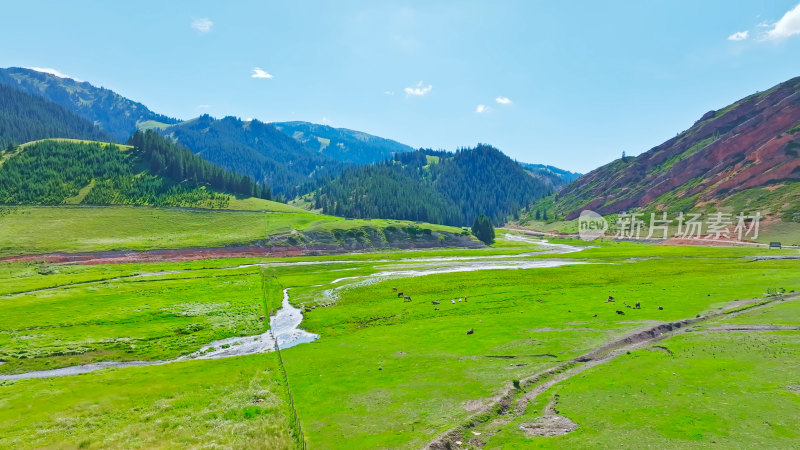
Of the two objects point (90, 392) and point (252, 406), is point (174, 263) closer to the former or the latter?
point (90, 392)

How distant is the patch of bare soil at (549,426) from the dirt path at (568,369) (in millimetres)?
1578

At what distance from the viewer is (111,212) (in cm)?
16038

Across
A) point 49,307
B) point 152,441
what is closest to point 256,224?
point 49,307

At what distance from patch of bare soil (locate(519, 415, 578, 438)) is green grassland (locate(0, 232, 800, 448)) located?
2.30 ft

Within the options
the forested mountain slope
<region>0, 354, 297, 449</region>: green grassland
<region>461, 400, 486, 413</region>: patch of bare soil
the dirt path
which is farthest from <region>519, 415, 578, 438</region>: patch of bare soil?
the forested mountain slope

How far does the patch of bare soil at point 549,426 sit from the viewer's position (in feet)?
72.7

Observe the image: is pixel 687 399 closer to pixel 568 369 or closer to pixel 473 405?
pixel 568 369

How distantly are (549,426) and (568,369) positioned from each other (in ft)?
36.1

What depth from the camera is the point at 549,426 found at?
75.8 ft

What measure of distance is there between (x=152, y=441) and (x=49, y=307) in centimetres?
5709

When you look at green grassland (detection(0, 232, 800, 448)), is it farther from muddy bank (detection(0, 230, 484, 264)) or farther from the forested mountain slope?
the forested mountain slope

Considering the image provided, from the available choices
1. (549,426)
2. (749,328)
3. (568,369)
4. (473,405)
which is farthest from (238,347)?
(749,328)

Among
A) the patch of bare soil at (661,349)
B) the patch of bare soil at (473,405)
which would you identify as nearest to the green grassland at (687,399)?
the patch of bare soil at (661,349)

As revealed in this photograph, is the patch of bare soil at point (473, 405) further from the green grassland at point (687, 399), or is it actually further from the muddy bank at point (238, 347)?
the muddy bank at point (238, 347)
